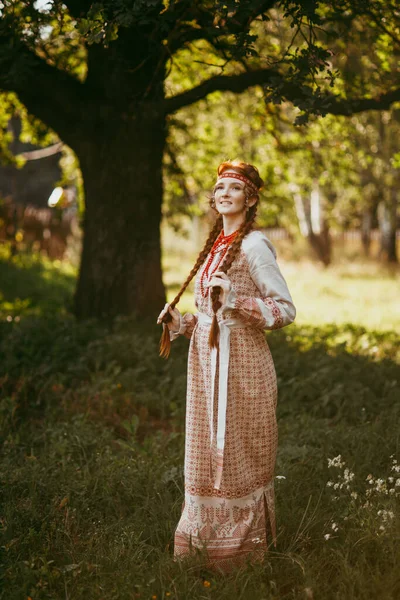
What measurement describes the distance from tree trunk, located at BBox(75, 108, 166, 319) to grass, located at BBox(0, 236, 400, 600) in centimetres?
41

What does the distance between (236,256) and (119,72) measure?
186 inches

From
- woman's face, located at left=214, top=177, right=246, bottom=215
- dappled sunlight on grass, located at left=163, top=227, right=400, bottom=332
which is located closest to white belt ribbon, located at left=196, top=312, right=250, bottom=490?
woman's face, located at left=214, top=177, right=246, bottom=215

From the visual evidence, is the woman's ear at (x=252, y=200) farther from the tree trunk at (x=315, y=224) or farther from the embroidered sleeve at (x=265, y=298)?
the tree trunk at (x=315, y=224)

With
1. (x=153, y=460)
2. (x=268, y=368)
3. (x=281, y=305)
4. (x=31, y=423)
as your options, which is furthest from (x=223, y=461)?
(x=31, y=423)

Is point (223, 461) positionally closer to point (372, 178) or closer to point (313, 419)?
point (313, 419)

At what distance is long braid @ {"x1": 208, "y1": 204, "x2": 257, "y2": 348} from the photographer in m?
3.32

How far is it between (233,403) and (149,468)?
1.52 metres

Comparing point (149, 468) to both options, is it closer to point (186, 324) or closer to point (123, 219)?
point (186, 324)

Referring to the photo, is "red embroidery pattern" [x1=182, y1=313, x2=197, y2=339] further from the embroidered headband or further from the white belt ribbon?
the embroidered headband

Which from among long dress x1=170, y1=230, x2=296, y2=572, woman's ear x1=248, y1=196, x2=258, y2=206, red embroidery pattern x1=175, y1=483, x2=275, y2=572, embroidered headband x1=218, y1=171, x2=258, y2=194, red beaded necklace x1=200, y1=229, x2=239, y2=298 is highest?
embroidered headband x1=218, y1=171, x2=258, y2=194

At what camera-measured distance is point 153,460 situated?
5.05m

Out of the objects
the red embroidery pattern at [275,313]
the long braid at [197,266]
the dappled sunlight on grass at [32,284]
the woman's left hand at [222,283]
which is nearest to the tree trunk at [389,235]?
the dappled sunlight on grass at [32,284]

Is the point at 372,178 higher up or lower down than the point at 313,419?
higher up

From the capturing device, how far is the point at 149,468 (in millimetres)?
4793
